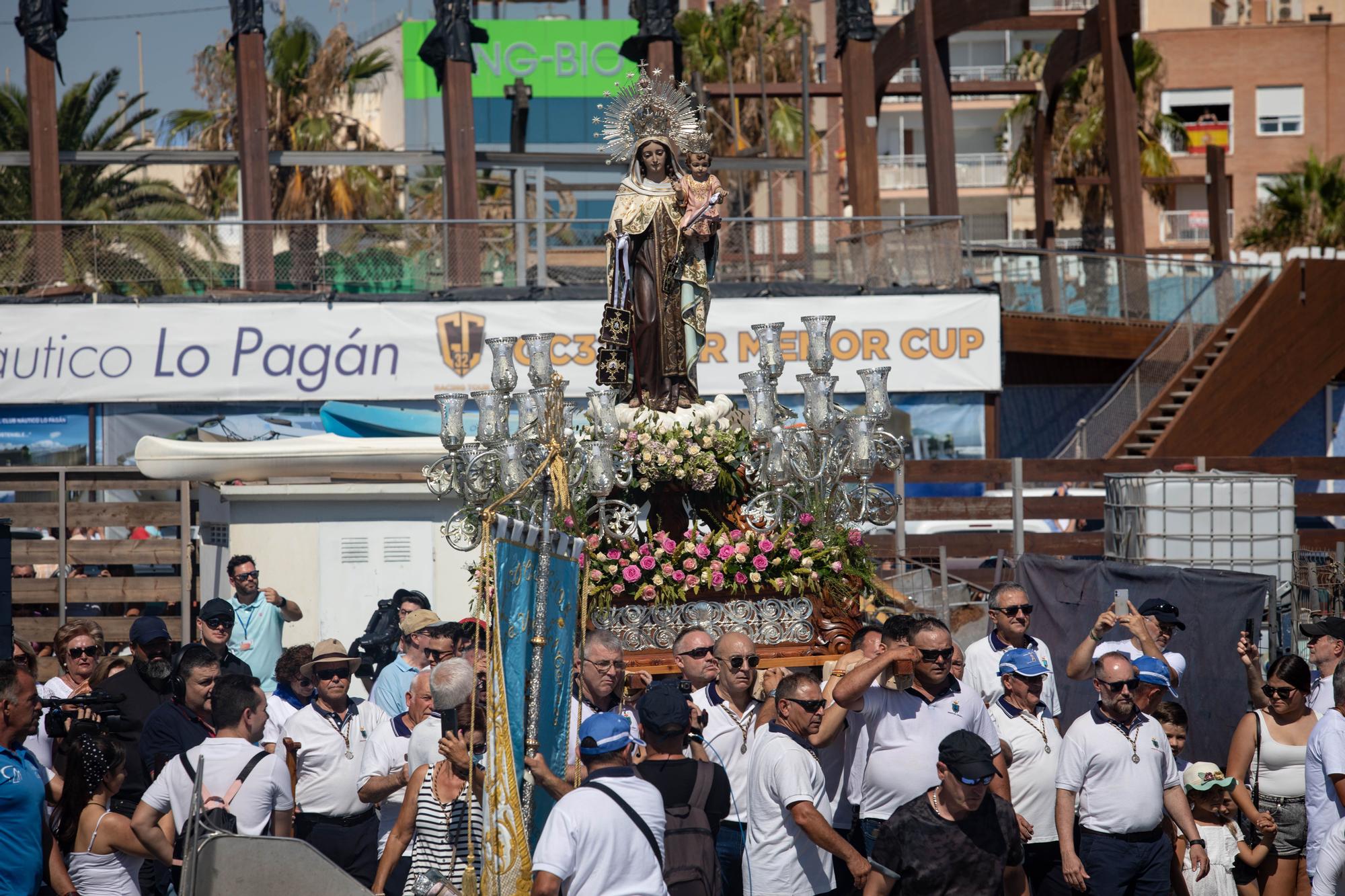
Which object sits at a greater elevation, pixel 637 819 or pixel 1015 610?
pixel 1015 610

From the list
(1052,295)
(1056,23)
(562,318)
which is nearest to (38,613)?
(562,318)

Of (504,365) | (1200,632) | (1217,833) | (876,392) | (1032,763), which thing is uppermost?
(504,365)

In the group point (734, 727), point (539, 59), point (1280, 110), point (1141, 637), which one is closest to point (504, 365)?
point (734, 727)

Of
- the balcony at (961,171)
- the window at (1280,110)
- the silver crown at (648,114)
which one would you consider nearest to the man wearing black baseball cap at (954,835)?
the silver crown at (648,114)

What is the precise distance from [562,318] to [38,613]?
878 cm

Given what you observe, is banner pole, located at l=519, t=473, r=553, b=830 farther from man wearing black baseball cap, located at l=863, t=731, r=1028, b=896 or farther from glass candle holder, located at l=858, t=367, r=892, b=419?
glass candle holder, located at l=858, t=367, r=892, b=419

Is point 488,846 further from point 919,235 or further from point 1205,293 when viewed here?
point 1205,293

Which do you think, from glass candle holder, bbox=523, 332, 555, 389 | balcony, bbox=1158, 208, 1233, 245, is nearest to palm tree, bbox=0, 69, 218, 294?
glass candle holder, bbox=523, 332, 555, 389

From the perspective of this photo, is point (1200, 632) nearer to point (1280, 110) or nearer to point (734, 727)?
point (734, 727)

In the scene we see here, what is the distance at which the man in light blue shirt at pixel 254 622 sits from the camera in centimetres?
1189

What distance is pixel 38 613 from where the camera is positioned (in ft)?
46.6

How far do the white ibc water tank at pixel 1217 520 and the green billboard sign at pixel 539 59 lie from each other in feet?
163

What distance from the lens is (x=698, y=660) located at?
7.77 meters

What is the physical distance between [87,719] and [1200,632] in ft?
22.0
